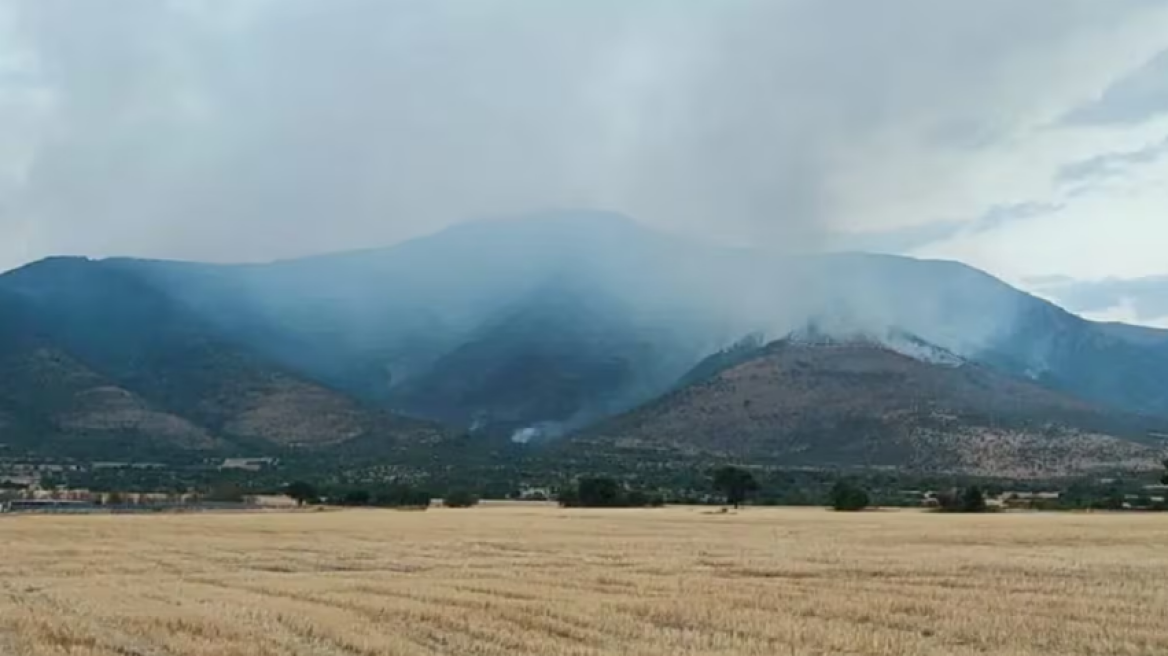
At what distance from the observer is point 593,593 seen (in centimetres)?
2553

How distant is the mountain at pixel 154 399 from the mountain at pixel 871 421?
28.1 metres

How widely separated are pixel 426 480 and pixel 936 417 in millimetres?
46124

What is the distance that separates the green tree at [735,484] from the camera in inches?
3861

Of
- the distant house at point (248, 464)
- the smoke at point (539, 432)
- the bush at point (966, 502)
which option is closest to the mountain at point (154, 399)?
the distant house at point (248, 464)

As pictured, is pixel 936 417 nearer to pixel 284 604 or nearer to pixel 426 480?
pixel 426 480

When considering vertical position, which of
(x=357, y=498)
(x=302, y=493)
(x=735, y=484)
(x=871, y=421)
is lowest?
(x=357, y=498)

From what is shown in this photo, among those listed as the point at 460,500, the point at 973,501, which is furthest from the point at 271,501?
the point at 973,501

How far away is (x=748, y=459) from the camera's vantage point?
430ft

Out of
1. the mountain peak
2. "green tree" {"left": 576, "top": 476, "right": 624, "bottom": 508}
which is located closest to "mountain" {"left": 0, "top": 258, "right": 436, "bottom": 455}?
the mountain peak

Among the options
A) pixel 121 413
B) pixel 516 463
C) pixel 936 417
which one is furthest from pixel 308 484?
pixel 936 417

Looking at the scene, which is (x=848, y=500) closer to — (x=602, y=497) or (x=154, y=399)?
(x=602, y=497)

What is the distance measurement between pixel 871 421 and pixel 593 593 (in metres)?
110

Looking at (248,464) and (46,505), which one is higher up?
(248,464)

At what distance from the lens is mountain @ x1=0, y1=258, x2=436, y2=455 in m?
140
